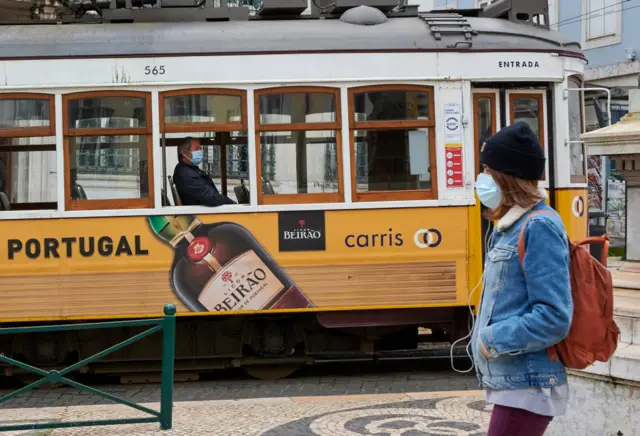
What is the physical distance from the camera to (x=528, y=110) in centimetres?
1034

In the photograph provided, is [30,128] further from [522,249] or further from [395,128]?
[522,249]

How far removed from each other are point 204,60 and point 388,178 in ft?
6.22

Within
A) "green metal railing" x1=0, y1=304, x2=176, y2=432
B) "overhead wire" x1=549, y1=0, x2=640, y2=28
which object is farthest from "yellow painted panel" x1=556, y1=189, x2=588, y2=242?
"overhead wire" x1=549, y1=0, x2=640, y2=28

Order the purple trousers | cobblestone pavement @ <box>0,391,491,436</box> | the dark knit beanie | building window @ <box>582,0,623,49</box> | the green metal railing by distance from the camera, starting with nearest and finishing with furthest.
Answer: the purple trousers, the dark knit beanie, the green metal railing, cobblestone pavement @ <box>0,391,491,436</box>, building window @ <box>582,0,623,49</box>

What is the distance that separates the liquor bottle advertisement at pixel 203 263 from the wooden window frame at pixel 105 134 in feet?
0.42

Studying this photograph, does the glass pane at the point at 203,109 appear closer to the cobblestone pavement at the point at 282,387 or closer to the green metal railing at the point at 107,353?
the cobblestone pavement at the point at 282,387

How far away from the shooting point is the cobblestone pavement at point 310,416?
7.31 metres

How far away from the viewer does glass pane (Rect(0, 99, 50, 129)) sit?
32.3ft

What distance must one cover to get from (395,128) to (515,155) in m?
5.98

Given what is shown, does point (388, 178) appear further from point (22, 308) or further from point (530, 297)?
point (530, 297)

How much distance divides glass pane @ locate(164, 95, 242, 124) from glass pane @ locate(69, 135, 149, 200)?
0.35m

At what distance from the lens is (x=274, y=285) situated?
9820 mm

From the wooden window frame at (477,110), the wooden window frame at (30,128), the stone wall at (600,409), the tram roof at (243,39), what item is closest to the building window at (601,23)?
the tram roof at (243,39)

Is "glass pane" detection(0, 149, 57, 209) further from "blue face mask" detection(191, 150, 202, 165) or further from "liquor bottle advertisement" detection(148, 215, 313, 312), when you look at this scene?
"blue face mask" detection(191, 150, 202, 165)
